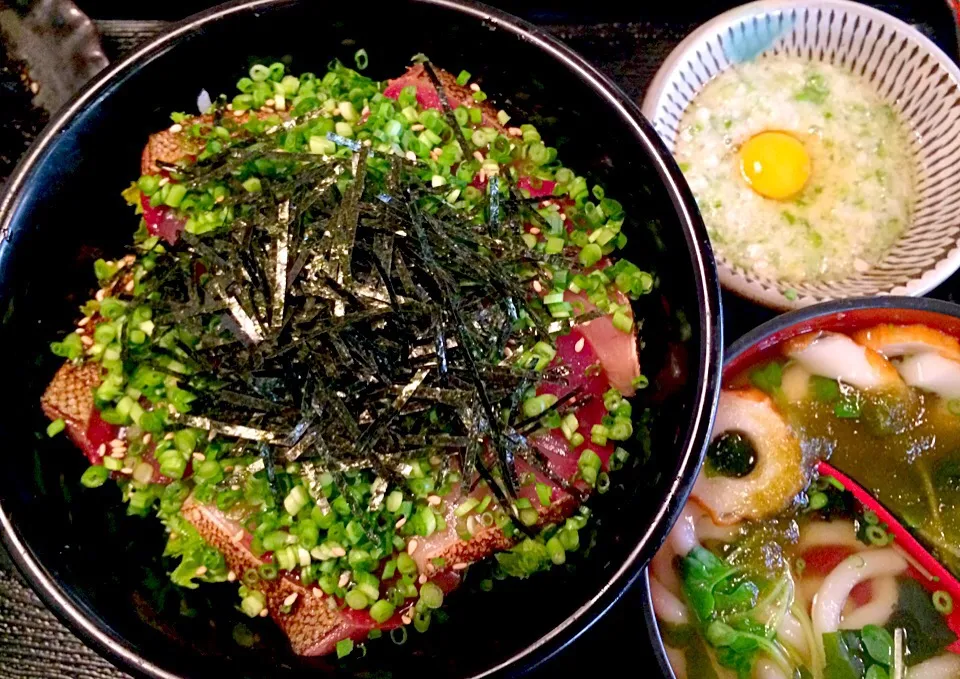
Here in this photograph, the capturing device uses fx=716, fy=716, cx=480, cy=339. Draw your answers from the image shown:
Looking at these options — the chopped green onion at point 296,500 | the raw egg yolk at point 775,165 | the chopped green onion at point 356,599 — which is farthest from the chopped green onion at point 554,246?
the raw egg yolk at point 775,165

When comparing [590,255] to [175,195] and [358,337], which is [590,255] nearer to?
[358,337]

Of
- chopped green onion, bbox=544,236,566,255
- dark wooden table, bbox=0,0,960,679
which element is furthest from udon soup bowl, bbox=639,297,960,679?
chopped green onion, bbox=544,236,566,255

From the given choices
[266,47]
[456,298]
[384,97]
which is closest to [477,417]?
[456,298]

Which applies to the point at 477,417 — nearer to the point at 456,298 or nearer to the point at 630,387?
the point at 456,298

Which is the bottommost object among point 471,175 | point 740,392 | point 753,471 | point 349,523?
point 753,471

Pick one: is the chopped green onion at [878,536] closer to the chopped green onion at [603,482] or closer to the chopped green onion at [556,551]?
the chopped green onion at [603,482]
